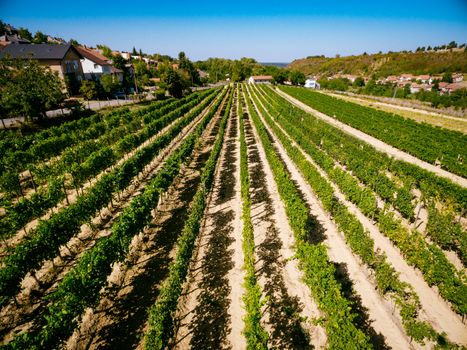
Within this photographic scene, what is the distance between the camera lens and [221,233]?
1670cm

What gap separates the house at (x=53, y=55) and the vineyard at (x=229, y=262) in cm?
4358

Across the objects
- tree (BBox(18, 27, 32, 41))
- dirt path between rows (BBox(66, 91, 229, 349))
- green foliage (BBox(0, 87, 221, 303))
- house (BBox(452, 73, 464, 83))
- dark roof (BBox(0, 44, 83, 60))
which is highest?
tree (BBox(18, 27, 32, 41))

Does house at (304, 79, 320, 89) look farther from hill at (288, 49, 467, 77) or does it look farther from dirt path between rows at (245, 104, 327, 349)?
dirt path between rows at (245, 104, 327, 349)

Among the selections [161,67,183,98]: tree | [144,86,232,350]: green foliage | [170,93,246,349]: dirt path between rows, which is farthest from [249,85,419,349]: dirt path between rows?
[161,67,183,98]: tree

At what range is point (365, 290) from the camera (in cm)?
1276

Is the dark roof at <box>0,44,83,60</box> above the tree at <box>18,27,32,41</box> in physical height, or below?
below

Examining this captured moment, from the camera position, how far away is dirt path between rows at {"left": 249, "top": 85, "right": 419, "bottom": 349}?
10.6 m

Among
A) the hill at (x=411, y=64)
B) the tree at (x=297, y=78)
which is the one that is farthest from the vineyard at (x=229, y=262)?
the hill at (x=411, y=64)

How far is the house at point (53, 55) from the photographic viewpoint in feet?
189

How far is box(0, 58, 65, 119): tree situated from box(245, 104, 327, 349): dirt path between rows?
34.4 m

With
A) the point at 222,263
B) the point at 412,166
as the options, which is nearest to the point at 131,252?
the point at 222,263

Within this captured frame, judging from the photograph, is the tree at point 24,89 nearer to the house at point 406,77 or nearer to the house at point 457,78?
the house at point 457,78

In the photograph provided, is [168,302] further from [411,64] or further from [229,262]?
[411,64]

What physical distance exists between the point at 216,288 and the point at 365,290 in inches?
296
